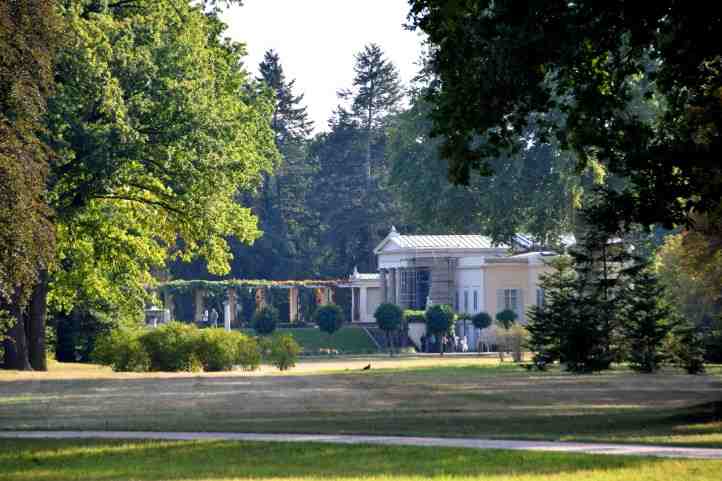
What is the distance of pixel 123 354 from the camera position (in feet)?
138

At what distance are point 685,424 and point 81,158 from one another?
21.3 meters

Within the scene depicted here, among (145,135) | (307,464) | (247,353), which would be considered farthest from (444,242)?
(307,464)

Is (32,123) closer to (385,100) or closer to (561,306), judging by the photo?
(561,306)

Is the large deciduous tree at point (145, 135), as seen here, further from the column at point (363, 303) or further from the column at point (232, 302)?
the column at point (363, 303)

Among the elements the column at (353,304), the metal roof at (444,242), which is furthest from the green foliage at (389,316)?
the column at (353,304)

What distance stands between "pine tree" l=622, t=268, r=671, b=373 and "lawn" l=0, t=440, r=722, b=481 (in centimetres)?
1791

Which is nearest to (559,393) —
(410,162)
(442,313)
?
(410,162)

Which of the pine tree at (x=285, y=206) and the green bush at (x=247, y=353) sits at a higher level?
the pine tree at (x=285, y=206)

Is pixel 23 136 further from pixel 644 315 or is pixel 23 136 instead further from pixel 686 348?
pixel 686 348

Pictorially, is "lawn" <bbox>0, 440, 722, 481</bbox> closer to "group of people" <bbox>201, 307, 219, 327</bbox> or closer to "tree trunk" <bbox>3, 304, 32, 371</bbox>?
"tree trunk" <bbox>3, 304, 32, 371</bbox>

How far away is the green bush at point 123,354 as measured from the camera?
4219cm

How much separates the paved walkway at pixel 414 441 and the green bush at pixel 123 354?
72.0 ft

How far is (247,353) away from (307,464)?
28478 millimetres

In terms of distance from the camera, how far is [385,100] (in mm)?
113938
